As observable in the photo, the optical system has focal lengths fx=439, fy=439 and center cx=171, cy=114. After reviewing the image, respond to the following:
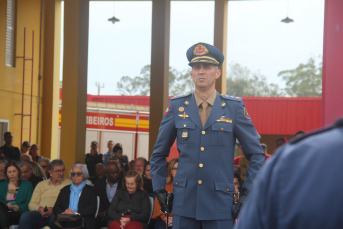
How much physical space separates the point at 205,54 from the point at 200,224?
45.9 inches

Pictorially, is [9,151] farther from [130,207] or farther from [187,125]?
[187,125]

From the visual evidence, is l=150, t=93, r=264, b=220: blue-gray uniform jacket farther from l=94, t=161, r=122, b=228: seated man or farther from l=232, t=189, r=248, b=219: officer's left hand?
l=94, t=161, r=122, b=228: seated man

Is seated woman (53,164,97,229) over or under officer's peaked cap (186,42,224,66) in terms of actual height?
under

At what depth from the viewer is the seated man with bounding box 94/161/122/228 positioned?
6.50 metres

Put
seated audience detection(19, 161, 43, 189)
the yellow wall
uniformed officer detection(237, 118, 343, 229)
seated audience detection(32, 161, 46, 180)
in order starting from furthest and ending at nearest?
the yellow wall → seated audience detection(32, 161, 46, 180) → seated audience detection(19, 161, 43, 189) → uniformed officer detection(237, 118, 343, 229)

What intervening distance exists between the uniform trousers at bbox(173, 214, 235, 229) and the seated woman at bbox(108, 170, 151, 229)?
307 cm

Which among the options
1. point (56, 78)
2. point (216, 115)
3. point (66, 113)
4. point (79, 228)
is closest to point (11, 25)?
point (56, 78)

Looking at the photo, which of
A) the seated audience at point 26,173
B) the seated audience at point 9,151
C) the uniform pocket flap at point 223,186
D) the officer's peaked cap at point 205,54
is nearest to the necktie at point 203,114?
the officer's peaked cap at point 205,54

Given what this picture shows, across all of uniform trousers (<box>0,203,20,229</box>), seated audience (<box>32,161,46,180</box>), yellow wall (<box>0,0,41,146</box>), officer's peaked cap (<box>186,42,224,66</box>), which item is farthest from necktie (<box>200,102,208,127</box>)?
yellow wall (<box>0,0,41,146</box>)

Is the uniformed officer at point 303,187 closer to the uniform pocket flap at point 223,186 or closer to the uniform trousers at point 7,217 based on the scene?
the uniform pocket flap at point 223,186

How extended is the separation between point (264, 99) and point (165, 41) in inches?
616

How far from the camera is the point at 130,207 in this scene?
6000mm

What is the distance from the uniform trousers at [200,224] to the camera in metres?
2.80

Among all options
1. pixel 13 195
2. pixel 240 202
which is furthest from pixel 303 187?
pixel 13 195
